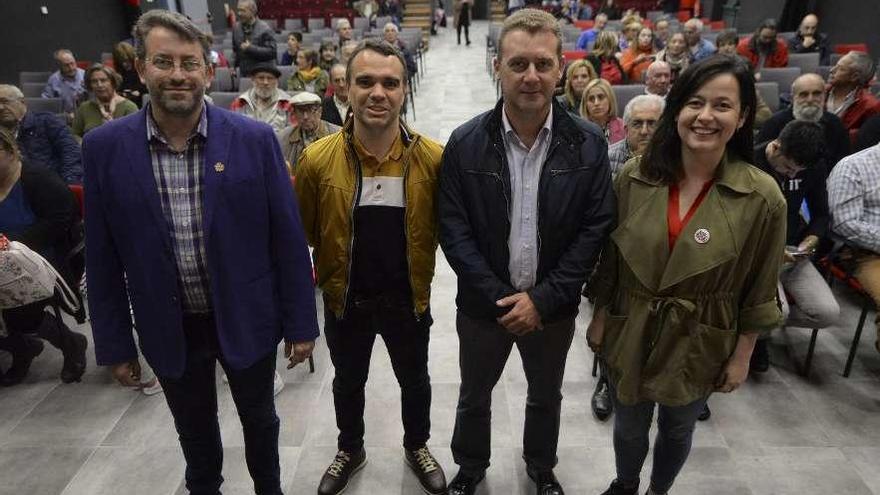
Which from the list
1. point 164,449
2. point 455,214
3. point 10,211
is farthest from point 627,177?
point 10,211

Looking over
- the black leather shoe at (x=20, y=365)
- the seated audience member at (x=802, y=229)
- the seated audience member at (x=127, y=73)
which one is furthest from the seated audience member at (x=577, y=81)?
the seated audience member at (x=127, y=73)

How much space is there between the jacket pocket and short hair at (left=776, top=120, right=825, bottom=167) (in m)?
1.18

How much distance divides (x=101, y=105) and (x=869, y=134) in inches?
208

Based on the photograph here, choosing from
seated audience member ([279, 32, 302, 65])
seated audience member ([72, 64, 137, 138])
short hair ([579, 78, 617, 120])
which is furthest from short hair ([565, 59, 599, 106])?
seated audience member ([279, 32, 302, 65])

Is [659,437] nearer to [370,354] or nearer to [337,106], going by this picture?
[370,354]

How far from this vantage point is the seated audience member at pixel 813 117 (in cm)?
306

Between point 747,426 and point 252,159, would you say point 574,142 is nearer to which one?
point 252,159

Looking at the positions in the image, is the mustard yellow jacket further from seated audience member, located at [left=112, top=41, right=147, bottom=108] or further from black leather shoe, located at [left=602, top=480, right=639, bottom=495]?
seated audience member, located at [left=112, top=41, right=147, bottom=108]

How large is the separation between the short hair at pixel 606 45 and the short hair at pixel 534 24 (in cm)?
405

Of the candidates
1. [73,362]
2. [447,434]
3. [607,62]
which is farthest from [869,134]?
[73,362]

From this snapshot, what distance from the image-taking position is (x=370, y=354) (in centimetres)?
190

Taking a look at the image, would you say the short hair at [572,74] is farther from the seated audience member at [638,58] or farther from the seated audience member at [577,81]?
the seated audience member at [638,58]

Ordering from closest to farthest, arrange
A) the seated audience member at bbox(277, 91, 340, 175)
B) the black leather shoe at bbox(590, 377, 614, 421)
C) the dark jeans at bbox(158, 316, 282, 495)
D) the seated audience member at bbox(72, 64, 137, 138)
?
1. the dark jeans at bbox(158, 316, 282, 495)
2. the black leather shoe at bbox(590, 377, 614, 421)
3. the seated audience member at bbox(277, 91, 340, 175)
4. the seated audience member at bbox(72, 64, 137, 138)

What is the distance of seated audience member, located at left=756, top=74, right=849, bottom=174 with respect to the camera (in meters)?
3.06
